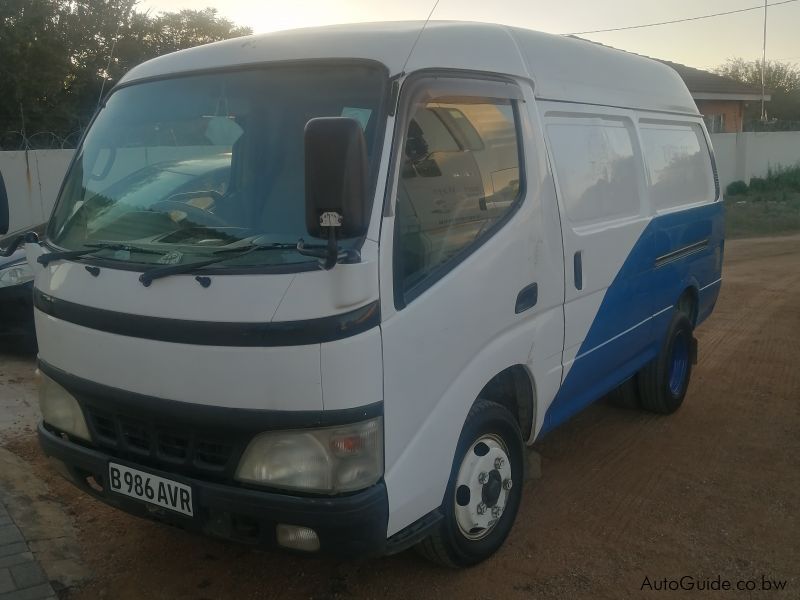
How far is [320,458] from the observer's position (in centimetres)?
288

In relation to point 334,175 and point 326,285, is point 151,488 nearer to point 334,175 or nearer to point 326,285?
point 326,285

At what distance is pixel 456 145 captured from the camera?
11.4ft

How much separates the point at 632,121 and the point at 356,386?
3.10 metres

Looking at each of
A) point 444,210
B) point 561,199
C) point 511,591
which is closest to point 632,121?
point 561,199

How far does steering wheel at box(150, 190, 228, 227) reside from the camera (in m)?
3.26

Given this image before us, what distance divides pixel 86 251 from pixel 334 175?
1.33 meters

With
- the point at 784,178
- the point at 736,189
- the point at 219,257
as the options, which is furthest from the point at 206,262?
the point at 784,178

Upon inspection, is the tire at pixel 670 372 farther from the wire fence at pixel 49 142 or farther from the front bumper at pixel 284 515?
the wire fence at pixel 49 142

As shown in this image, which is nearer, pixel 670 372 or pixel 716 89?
pixel 670 372

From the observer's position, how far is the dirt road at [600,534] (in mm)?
3613

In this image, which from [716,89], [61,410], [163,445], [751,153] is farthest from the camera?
[716,89]

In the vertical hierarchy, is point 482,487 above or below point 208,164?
below

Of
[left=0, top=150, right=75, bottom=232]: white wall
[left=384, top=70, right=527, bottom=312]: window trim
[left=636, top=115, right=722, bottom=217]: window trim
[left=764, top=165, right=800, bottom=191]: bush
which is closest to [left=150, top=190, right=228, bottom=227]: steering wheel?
[left=384, top=70, right=527, bottom=312]: window trim

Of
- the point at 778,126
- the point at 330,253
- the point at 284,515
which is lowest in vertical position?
the point at 284,515
